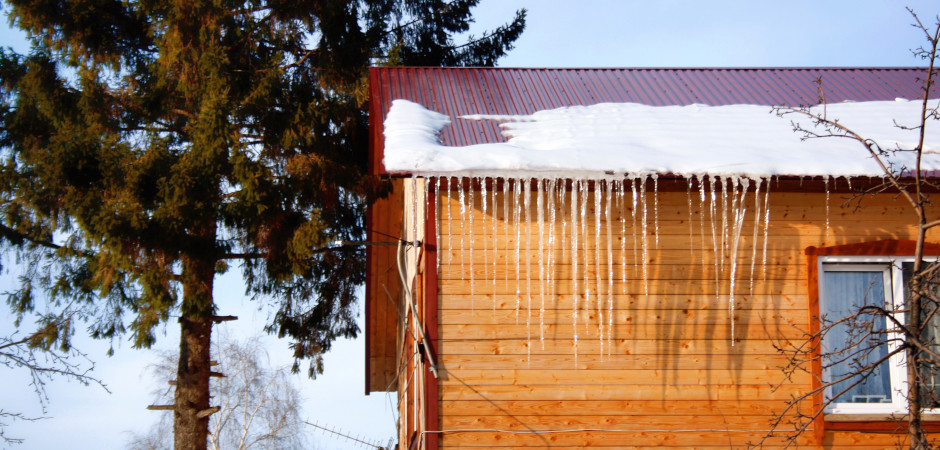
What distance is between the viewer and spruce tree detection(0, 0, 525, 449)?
33.9 feet

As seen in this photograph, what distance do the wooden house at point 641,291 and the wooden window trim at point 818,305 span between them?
0.6 inches

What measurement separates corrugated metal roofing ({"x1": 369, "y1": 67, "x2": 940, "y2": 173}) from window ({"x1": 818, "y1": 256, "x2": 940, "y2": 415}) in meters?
2.27

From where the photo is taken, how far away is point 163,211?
10.1m

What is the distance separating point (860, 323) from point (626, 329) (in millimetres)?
1757

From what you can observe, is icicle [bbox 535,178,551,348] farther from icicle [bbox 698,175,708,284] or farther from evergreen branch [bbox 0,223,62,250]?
evergreen branch [bbox 0,223,62,250]

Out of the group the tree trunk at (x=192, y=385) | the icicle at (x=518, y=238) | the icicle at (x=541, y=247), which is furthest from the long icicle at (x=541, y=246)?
the tree trunk at (x=192, y=385)

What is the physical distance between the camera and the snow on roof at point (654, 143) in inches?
246

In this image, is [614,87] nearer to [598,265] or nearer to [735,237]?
[735,237]

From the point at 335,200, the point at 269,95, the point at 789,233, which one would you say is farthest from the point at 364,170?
the point at 789,233

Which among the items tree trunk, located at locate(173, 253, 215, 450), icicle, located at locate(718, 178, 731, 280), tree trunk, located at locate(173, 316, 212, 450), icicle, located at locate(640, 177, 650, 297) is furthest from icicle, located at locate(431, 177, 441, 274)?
tree trunk, located at locate(173, 316, 212, 450)

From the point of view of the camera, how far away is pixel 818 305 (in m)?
6.82

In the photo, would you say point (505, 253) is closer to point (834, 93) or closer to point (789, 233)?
point (789, 233)

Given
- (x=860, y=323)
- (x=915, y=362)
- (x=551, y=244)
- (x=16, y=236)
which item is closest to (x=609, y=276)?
(x=551, y=244)

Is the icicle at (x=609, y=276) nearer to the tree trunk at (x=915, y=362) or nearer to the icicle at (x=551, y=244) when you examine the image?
the icicle at (x=551, y=244)
